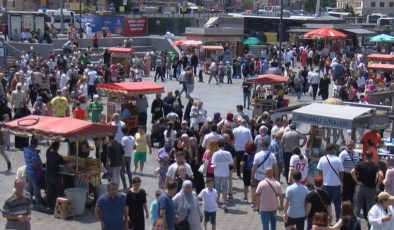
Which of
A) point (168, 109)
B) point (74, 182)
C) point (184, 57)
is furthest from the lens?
point (184, 57)

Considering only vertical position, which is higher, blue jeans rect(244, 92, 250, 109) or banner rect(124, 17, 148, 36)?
banner rect(124, 17, 148, 36)

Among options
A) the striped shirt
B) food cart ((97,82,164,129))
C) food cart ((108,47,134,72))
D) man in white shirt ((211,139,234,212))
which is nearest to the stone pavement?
man in white shirt ((211,139,234,212))

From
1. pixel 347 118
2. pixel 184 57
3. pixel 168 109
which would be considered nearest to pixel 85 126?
pixel 347 118

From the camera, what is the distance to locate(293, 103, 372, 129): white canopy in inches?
639

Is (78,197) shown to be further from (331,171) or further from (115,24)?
(115,24)

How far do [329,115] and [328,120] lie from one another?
0.11 meters

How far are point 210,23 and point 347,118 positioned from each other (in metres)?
45.8

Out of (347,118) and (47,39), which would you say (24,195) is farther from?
(47,39)

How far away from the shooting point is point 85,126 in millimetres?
15352

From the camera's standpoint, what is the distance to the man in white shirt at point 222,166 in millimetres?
15047

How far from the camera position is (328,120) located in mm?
16406

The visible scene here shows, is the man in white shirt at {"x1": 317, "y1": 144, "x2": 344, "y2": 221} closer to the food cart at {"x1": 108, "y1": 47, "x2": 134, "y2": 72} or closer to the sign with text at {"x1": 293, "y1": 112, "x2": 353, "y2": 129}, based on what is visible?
the sign with text at {"x1": 293, "y1": 112, "x2": 353, "y2": 129}

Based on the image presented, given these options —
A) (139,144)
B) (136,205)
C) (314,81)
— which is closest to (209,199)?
(136,205)

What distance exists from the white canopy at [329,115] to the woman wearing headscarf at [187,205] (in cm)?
518
